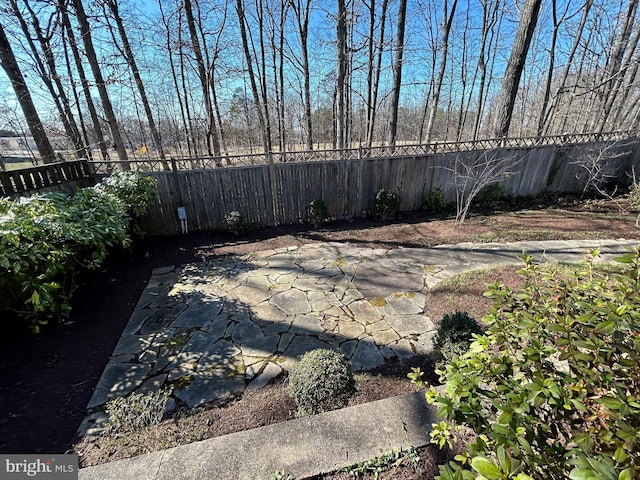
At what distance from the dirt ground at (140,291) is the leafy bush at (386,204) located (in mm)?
304

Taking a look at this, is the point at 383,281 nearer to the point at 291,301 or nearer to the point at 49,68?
the point at 291,301

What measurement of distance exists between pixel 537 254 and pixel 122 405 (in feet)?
18.4

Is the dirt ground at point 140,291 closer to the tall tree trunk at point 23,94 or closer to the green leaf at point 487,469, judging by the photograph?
the green leaf at point 487,469

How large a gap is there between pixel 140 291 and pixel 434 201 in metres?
6.48

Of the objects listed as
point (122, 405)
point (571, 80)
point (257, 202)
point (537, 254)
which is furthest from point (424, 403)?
point (571, 80)

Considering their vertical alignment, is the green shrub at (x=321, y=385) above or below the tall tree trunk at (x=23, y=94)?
below

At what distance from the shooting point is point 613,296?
90 cm

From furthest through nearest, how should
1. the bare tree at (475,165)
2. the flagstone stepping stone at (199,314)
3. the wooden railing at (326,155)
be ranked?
the bare tree at (475,165), the wooden railing at (326,155), the flagstone stepping stone at (199,314)

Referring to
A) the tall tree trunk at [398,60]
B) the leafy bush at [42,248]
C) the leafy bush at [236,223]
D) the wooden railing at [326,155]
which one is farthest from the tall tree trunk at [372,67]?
the leafy bush at [42,248]

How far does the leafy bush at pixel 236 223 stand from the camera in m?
5.47

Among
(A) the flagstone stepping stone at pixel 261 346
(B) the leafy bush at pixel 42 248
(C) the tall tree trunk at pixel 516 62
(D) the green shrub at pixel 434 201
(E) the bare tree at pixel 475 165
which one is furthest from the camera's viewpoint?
(D) the green shrub at pixel 434 201

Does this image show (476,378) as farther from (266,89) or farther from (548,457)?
→ (266,89)

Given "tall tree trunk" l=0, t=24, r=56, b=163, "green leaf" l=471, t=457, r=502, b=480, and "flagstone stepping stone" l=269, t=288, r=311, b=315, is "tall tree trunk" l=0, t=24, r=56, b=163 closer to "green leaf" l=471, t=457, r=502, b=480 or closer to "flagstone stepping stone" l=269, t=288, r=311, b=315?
"flagstone stepping stone" l=269, t=288, r=311, b=315

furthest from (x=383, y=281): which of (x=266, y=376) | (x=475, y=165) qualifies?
(x=475, y=165)
